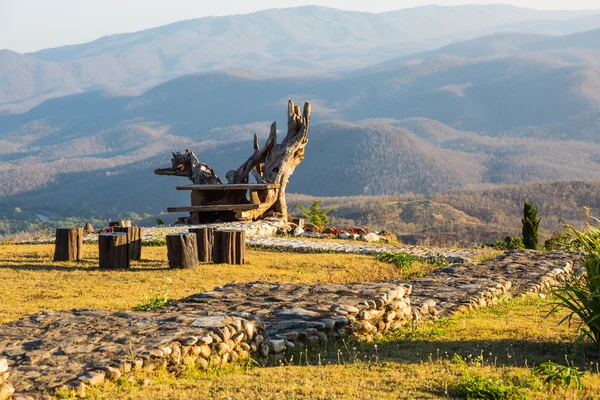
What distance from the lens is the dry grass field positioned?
669cm

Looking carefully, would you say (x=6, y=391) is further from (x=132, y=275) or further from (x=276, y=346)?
(x=132, y=275)

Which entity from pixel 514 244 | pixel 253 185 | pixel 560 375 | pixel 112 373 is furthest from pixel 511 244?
pixel 112 373

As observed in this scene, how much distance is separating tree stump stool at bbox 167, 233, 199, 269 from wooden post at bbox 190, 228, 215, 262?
3.17ft

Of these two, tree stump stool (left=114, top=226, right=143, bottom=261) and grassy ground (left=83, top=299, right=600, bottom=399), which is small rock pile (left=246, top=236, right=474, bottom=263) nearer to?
tree stump stool (left=114, top=226, right=143, bottom=261)

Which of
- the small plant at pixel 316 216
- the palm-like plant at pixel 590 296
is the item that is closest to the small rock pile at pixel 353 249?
the small plant at pixel 316 216

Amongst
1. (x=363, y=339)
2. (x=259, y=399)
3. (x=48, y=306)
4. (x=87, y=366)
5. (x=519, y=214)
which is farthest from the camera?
(x=519, y=214)

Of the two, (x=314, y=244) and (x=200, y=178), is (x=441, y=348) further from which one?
(x=200, y=178)

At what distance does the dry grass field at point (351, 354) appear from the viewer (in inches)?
263

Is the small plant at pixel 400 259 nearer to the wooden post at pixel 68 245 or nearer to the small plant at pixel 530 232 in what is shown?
the wooden post at pixel 68 245

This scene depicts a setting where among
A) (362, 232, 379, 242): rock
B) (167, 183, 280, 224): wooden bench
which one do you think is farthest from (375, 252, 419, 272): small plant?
(167, 183, 280, 224): wooden bench

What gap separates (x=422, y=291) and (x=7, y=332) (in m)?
6.63

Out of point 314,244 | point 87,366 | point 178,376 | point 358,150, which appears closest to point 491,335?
→ point 178,376

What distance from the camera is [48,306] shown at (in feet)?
36.2

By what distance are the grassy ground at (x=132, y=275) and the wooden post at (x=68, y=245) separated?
0.25 m
